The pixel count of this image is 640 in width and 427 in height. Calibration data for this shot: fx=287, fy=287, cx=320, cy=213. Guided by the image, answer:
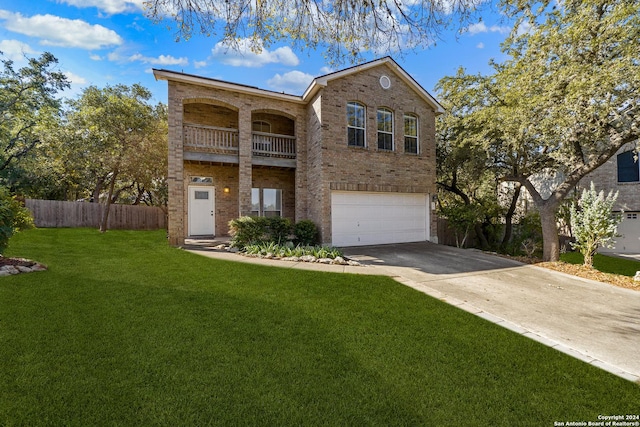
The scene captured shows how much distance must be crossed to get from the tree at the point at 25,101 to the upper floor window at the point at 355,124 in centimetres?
1857

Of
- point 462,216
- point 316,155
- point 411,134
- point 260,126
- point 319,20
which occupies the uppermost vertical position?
point 260,126

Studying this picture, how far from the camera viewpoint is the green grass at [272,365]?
7.58 ft

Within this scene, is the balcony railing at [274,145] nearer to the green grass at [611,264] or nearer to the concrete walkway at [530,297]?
the concrete walkway at [530,297]

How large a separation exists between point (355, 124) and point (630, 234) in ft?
55.3

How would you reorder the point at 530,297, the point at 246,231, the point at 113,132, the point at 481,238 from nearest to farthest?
1. the point at 530,297
2. the point at 246,231
3. the point at 113,132
4. the point at 481,238

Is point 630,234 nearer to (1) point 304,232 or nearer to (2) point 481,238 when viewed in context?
(2) point 481,238

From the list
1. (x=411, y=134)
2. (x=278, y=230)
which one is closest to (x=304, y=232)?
(x=278, y=230)

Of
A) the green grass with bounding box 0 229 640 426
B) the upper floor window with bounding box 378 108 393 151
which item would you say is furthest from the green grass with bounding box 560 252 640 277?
the green grass with bounding box 0 229 640 426

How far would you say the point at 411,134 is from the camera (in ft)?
42.2

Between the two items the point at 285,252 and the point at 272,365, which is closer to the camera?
the point at 272,365

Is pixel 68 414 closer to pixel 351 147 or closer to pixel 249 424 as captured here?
pixel 249 424

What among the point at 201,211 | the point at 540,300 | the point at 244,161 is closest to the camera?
the point at 540,300

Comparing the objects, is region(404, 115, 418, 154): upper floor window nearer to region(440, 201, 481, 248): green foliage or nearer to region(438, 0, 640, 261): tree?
region(438, 0, 640, 261): tree

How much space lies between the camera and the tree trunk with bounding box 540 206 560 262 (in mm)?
10094
